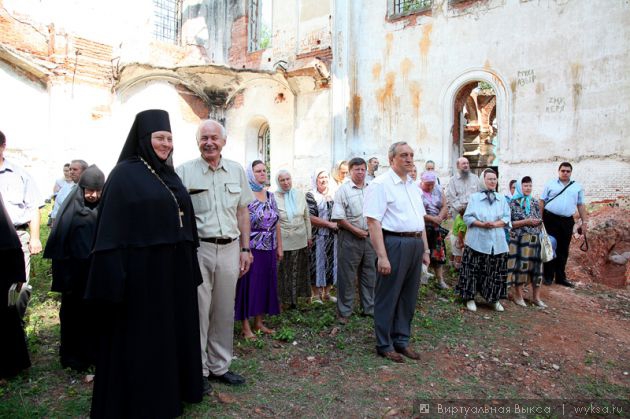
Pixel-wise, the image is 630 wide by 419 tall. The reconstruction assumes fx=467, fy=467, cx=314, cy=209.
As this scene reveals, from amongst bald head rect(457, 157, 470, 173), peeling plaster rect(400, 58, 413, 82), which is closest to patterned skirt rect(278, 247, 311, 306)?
bald head rect(457, 157, 470, 173)

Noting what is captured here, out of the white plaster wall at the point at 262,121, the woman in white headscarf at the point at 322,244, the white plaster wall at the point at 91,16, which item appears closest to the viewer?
the woman in white headscarf at the point at 322,244

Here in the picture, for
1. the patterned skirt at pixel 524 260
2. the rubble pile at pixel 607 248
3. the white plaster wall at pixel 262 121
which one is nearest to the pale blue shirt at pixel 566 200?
the patterned skirt at pixel 524 260

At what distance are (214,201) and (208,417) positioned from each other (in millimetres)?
1541

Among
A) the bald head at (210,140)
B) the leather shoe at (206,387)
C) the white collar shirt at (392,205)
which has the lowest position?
the leather shoe at (206,387)

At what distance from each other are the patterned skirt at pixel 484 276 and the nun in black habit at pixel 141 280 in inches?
176

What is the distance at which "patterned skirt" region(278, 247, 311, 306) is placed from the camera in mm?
5844

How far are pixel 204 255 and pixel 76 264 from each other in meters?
1.30

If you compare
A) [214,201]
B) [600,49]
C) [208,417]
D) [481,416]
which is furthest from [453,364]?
[600,49]

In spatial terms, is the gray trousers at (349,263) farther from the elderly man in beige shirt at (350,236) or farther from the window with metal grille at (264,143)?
the window with metal grille at (264,143)

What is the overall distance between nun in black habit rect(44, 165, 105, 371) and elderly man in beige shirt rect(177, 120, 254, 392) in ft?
3.52

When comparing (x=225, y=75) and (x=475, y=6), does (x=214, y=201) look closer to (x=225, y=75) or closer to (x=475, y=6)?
(x=475, y=6)

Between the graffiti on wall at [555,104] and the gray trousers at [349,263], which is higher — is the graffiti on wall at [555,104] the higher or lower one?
the higher one

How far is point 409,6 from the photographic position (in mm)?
12969

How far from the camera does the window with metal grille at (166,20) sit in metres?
17.9
